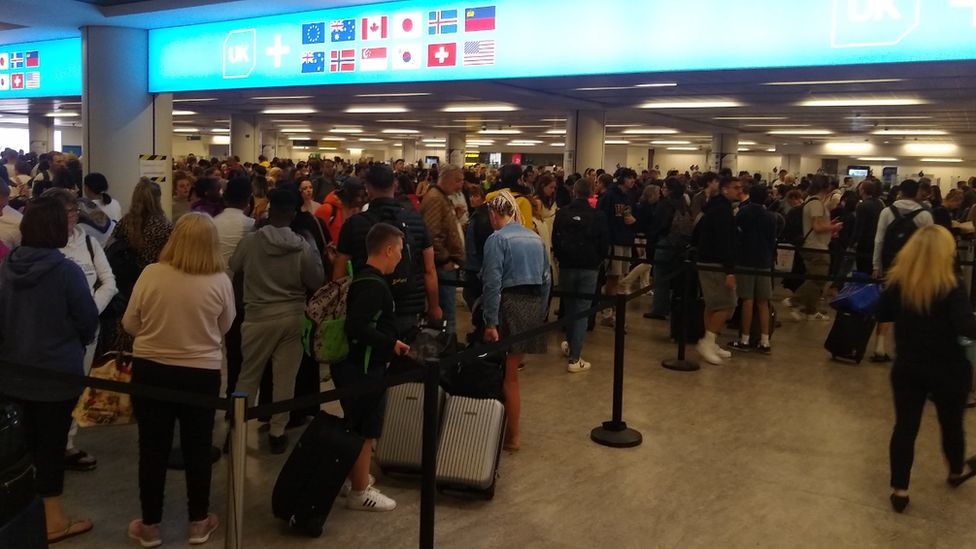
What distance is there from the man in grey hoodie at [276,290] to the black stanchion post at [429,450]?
155cm

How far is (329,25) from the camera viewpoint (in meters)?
→ 8.99

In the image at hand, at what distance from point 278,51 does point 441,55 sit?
2450 millimetres

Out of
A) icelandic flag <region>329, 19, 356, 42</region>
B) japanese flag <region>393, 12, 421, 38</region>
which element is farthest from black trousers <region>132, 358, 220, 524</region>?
icelandic flag <region>329, 19, 356, 42</region>

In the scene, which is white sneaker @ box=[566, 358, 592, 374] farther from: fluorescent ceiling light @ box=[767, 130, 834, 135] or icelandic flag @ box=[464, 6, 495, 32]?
fluorescent ceiling light @ box=[767, 130, 834, 135]

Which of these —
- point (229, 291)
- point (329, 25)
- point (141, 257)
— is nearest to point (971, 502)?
point (229, 291)

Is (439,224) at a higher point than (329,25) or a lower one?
→ lower

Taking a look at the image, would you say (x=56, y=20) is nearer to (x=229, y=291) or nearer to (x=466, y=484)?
(x=229, y=291)

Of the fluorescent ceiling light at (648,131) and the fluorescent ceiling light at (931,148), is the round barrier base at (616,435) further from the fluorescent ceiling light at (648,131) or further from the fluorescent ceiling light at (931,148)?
the fluorescent ceiling light at (931,148)

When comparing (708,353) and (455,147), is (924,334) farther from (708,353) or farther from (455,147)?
(455,147)

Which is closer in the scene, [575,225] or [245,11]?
[575,225]

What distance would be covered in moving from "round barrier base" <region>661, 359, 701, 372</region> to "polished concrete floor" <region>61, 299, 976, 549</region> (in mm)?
561

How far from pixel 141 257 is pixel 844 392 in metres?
5.65

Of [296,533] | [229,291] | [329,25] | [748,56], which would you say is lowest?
[296,533]

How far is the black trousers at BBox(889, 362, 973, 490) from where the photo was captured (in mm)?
4105
